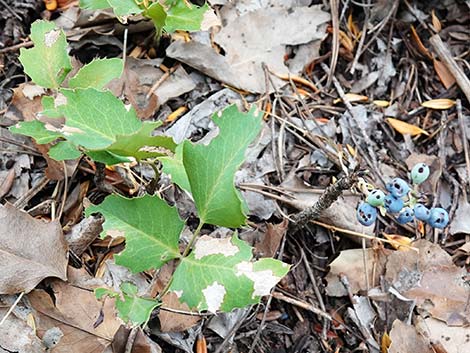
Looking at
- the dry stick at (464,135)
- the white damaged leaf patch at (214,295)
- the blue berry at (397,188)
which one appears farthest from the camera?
the dry stick at (464,135)

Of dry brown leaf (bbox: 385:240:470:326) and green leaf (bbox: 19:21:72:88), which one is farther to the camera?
dry brown leaf (bbox: 385:240:470:326)

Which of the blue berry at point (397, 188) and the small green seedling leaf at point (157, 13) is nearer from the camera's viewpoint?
the blue berry at point (397, 188)

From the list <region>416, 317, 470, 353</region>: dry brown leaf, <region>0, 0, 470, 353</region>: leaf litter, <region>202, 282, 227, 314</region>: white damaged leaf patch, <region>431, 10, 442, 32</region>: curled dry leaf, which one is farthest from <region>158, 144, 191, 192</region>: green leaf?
<region>431, 10, 442, 32</region>: curled dry leaf

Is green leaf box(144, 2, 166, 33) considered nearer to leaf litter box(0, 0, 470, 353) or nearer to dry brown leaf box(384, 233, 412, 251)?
leaf litter box(0, 0, 470, 353)

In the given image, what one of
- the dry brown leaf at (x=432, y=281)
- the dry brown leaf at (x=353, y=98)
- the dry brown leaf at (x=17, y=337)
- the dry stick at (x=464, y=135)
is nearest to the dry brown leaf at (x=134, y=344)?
the dry brown leaf at (x=17, y=337)

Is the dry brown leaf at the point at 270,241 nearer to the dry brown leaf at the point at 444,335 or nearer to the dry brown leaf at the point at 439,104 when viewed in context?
the dry brown leaf at the point at 444,335

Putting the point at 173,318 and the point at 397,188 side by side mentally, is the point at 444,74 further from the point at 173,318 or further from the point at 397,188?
the point at 173,318
